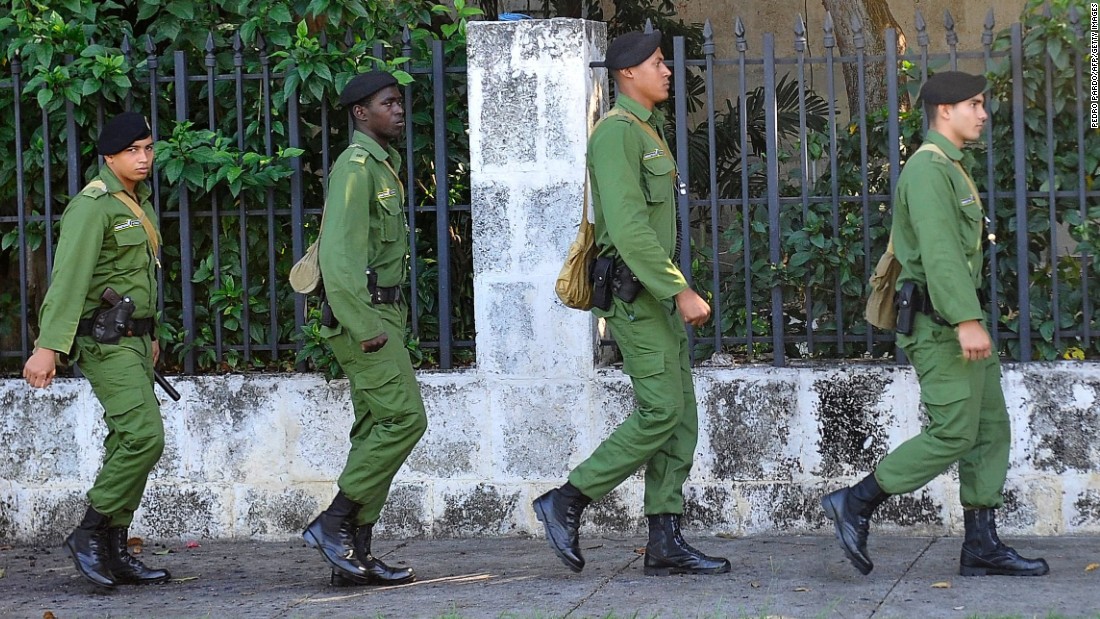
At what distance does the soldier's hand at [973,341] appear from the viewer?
4.83 m

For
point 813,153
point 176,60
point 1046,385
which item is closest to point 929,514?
point 1046,385

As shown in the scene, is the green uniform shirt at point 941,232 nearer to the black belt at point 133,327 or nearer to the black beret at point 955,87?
the black beret at point 955,87

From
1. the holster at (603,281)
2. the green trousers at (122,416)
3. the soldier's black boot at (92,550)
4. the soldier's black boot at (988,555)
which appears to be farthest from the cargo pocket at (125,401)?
the soldier's black boot at (988,555)

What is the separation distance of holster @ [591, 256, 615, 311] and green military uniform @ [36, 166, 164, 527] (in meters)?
1.75

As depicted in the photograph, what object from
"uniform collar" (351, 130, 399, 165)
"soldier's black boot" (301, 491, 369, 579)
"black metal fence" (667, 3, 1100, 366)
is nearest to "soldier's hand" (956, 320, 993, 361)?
"black metal fence" (667, 3, 1100, 366)

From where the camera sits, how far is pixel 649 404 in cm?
523

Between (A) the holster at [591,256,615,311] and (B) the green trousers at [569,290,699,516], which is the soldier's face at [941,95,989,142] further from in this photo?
(A) the holster at [591,256,615,311]

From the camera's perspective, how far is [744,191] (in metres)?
6.23

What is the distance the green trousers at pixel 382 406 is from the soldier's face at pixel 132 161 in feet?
3.40

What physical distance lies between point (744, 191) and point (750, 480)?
1.27 metres

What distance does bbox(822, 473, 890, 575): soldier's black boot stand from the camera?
511cm

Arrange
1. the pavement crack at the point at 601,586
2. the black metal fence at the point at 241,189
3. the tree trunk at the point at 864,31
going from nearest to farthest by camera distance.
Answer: the pavement crack at the point at 601,586, the black metal fence at the point at 241,189, the tree trunk at the point at 864,31

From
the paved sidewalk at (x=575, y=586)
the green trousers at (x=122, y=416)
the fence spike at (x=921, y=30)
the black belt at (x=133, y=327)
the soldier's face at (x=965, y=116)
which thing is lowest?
the paved sidewalk at (x=575, y=586)

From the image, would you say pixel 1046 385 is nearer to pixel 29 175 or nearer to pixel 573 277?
pixel 573 277
